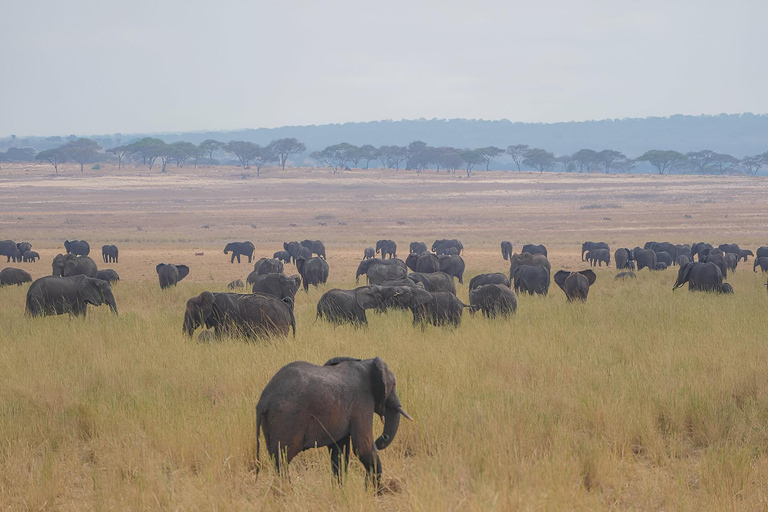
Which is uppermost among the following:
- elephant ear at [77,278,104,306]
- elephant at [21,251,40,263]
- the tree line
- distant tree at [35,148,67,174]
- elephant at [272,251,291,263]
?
the tree line

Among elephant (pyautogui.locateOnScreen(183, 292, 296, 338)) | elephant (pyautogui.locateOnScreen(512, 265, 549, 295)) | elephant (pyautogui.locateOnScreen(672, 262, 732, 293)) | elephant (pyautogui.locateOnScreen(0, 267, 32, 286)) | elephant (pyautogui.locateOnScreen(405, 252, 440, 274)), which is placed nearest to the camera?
elephant (pyautogui.locateOnScreen(183, 292, 296, 338))

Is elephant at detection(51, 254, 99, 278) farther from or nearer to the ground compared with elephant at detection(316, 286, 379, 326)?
nearer to the ground

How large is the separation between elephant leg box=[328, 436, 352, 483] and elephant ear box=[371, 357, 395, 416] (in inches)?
14.5

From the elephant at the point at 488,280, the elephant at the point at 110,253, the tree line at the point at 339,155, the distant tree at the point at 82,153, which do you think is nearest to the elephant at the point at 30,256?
the elephant at the point at 110,253

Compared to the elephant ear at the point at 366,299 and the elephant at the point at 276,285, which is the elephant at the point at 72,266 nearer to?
the elephant at the point at 276,285

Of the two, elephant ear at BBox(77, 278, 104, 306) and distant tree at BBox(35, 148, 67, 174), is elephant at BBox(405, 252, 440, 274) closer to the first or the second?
elephant ear at BBox(77, 278, 104, 306)

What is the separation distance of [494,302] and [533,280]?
545 cm

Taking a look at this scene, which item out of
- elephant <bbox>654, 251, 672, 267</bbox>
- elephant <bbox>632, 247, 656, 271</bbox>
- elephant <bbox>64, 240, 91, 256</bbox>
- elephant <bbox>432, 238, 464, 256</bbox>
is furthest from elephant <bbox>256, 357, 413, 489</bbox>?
elephant <bbox>64, 240, 91, 256</bbox>

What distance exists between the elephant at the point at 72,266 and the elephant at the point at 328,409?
18.2 meters

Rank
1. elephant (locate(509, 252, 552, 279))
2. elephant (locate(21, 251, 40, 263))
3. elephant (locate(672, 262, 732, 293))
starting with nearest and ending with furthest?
elephant (locate(672, 262, 732, 293)) → elephant (locate(509, 252, 552, 279)) → elephant (locate(21, 251, 40, 263))

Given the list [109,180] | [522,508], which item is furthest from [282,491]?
[109,180]

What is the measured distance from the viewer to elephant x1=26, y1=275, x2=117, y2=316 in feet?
44.6

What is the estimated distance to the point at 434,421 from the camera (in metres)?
6.71

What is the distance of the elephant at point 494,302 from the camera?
1403 centimetres
